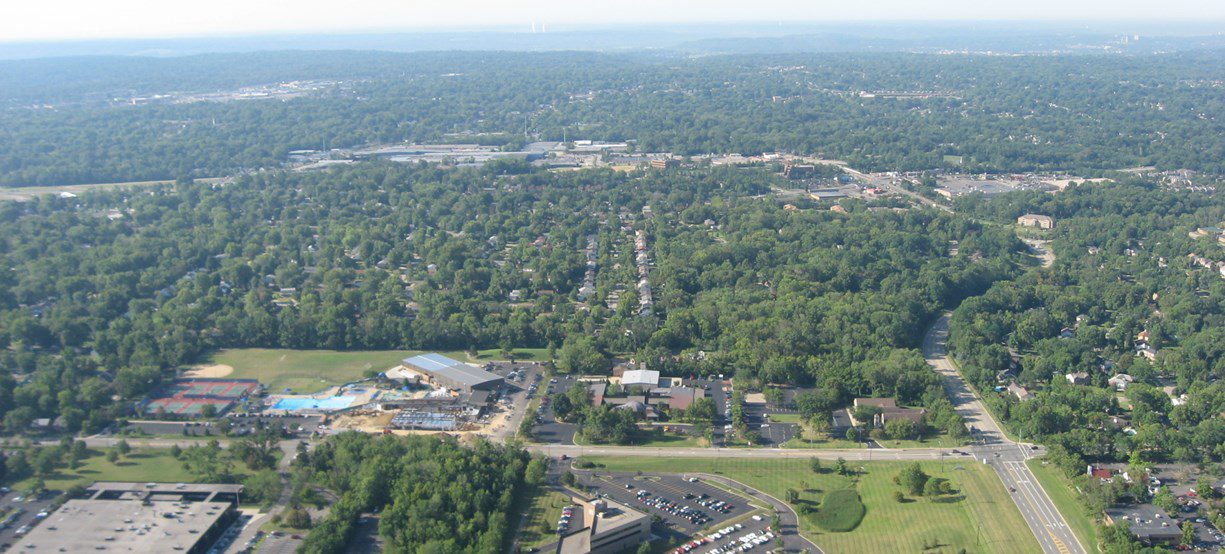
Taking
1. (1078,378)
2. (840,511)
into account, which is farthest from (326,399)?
(1078,378)

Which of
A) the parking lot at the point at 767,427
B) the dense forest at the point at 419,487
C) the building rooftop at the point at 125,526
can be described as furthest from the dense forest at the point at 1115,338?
the building rooftop at the point at 125,526

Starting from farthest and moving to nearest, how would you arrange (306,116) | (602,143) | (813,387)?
(306,116)
(602,143)
(813,387)

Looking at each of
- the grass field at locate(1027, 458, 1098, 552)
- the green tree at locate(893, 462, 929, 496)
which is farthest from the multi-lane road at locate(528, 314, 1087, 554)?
the green tree at locate(893, 462, 929, 496)

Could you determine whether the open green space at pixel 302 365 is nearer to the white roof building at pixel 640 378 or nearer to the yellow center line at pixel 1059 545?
the white roof building at pixel 640 378

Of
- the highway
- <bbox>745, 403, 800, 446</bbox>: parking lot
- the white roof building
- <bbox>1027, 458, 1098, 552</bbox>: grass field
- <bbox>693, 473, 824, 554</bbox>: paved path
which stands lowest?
<bbox>1027, 458, 1098, 552</bbox>: grass field

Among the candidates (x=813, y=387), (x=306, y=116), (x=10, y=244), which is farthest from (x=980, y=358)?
(x=306, y=116)

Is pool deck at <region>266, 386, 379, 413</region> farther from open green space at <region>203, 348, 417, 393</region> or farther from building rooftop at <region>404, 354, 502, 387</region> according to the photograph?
building rooftop at <region>404, 354, 502, 387</region>

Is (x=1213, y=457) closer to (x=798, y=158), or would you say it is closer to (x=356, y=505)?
(x=356, y=505)
